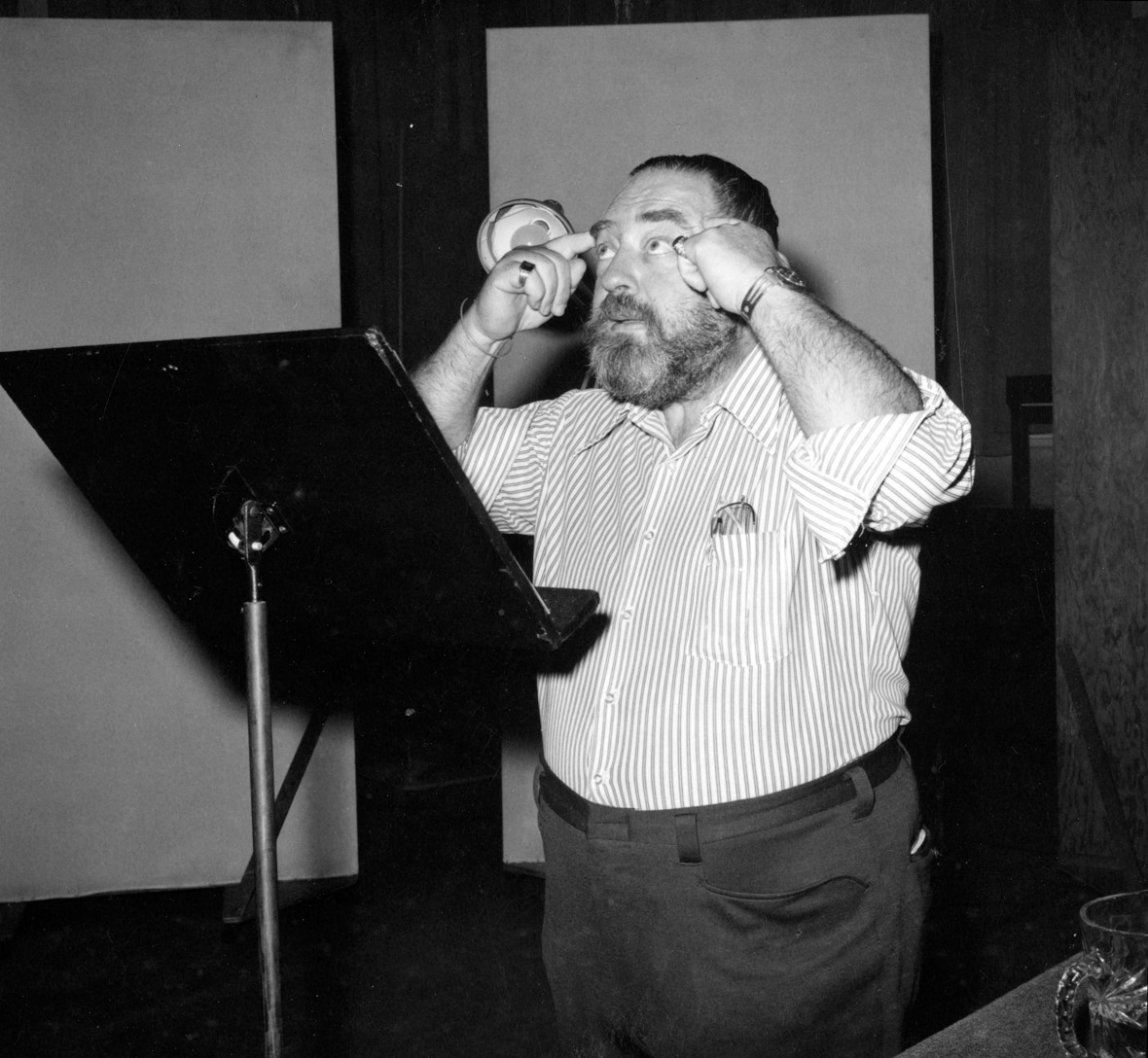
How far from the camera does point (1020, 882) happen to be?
3.15m

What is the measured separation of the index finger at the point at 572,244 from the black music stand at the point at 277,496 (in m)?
0.65

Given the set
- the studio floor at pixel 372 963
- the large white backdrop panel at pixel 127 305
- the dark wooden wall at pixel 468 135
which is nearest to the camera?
the studio floor at pixel 372 963

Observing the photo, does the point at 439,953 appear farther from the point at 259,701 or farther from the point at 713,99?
the point at 713,99

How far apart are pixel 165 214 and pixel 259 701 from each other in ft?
6.67

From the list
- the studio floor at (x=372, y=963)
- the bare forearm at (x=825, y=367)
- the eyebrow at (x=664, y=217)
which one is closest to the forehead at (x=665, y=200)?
the eyebrow at (x=664, y=217)

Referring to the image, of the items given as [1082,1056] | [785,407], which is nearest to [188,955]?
[785,407]

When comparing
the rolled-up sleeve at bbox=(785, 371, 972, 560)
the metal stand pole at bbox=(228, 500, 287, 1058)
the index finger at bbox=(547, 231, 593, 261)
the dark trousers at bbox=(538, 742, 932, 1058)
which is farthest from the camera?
the index finger at bbox=(547, 231, 593, 261)

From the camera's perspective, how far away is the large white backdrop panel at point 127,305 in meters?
2.83

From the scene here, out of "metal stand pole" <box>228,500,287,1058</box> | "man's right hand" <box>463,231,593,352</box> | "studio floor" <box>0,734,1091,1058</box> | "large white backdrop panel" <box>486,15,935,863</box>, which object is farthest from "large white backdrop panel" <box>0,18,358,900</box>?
"metal stand pole" <box>228,500,287,1058</box>

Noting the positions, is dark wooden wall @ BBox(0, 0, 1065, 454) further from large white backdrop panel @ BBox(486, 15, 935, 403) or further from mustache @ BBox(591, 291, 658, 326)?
mustache @ BBox(591, 291, 658, 326)

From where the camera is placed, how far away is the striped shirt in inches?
58.4

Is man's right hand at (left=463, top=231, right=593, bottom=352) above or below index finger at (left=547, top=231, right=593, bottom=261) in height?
below

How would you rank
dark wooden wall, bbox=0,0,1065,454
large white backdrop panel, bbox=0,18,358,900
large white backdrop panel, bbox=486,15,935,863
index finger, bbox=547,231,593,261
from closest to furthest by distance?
index finger, bbox=547,231,593,261 → large white backdrop panel, bbox=0,18,358,900 → large white backdrop panel, bbox=486,15,935,863 → dark wooden wall, bbox=0,0,1065,454

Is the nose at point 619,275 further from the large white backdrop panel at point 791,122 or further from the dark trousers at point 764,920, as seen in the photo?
the large white backdrop panel at point 791,122
